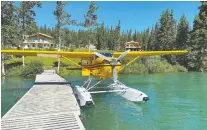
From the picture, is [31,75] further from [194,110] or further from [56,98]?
[194,110]

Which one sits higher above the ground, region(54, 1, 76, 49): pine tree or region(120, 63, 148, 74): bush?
region(54, 1, 76, 49): pine tree

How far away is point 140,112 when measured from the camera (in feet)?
34.9

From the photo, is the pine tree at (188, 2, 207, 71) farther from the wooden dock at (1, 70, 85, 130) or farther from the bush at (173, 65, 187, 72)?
the wooden dock at (1, 70, 85, 130)

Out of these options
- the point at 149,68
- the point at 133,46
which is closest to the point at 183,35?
the point at 149,68

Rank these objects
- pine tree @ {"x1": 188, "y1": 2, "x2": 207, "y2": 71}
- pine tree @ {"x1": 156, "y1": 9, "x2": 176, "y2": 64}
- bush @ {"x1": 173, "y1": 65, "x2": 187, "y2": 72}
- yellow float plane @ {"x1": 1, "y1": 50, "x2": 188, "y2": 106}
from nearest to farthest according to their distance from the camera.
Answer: yellow float plane @ {"x1": 1, "y1": 50, "x2": 188, "y2": 106} → bush @ {"x1": 173, "y1": 65, "x2": 187, "y2": 72} → pine tree @ {"x1": 188, "y1": 2, "x2": 207, "y2": 71} → pine tree @ {"x1": 156, "y1": 9, "x2": 176, "y2": 64}

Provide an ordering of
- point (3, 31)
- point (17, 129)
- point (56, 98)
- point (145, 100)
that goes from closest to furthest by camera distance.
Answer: point (17, 129) < point (56, 98) < point (145, 100) < point (3, 31)

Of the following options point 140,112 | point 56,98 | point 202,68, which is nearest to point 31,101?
point 56,98

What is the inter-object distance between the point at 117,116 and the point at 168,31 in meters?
38.2

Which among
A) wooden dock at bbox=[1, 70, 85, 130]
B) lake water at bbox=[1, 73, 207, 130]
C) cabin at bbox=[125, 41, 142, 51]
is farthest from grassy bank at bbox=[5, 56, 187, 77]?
cabin at bbox=[125, 41, 142, 51]

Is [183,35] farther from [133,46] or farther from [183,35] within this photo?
[133,46]

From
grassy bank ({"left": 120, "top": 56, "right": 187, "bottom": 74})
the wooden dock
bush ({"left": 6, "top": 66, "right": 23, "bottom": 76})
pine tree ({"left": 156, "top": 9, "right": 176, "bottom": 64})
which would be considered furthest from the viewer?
pine tree ({"left": 156, "top": 9, "right": 176, "bottom": 64})

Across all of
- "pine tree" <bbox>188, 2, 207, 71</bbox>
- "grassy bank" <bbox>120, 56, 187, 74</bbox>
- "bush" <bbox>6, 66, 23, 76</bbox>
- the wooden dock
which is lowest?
the wooden dock

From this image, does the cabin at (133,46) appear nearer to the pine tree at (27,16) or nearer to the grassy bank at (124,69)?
the grassy bank at (124,69)

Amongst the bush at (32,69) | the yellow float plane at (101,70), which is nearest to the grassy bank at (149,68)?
the bush at (32,69)
